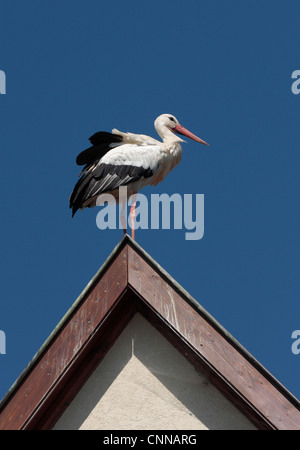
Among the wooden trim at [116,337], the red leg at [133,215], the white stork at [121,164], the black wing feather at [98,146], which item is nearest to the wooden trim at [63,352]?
the wooden trim at [116,337]

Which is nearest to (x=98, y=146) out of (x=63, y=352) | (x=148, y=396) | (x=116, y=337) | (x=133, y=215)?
(x=133, y=215)

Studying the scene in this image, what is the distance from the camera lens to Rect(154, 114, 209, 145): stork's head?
15.2m

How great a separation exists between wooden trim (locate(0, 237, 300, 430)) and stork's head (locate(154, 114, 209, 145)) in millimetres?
7489

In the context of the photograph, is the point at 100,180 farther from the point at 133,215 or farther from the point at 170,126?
the point at 170,126

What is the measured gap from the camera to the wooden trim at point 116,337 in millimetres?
7387

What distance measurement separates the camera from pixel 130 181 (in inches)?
547

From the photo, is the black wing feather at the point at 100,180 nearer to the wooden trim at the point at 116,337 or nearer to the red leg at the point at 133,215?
the red leg at the point at 133,215

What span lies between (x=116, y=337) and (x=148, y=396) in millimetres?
554

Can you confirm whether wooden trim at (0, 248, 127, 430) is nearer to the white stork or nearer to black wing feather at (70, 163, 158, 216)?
the white stork

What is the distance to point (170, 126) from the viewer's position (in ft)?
50.5

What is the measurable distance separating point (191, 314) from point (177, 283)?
0.91 ft

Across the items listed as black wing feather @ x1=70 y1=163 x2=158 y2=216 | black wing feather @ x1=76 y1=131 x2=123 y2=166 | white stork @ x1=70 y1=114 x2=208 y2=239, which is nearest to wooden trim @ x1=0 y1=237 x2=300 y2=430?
white stork @ x1=70 y1=114 x2=208 y2=239

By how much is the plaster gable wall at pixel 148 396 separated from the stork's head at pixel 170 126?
773 centimetres
